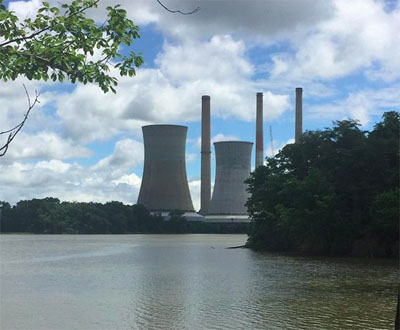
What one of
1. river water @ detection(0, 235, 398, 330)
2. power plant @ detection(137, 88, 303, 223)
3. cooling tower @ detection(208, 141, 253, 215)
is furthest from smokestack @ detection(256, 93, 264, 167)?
river water @ detection(0, 235, 398, 330)

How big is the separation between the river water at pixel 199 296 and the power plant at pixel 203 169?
180 ft

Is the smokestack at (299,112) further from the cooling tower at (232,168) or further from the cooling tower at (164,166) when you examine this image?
the cooling tower at (164,166)

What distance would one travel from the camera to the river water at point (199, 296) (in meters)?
15.3

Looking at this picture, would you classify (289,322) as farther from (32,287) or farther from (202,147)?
(202,147)

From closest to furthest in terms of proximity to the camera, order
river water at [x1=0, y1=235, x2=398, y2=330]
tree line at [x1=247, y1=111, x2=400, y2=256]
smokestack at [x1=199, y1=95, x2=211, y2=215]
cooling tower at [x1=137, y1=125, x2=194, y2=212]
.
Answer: river water at [x1=0, y1=235, x2=398, y2=330]
tree line at [x1=247, y1=111, x2=400, y2=256]
cooling tower at [x1=137, y1=125, x2=194, y2=212]
smokestack at [x1=199, y1=95, x2=211, y2=215]

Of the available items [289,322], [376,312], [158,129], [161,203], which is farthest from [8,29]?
[161,203]

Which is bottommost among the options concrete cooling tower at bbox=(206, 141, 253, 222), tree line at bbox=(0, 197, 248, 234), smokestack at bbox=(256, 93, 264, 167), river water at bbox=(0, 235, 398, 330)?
river water at bbox=(0, 235, 398, 330)

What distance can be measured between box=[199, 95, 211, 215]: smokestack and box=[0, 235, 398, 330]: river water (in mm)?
71570

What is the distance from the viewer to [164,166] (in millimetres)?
89625

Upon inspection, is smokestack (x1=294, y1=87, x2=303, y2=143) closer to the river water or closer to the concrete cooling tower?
the concrete cooling tower

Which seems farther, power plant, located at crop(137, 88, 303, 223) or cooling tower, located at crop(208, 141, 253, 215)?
cooling tower, located at crop(208, 141, 253, 215)

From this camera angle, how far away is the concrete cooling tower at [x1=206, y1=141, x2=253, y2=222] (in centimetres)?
9362

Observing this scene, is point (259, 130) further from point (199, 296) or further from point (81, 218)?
point (199, 296)

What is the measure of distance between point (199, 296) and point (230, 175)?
7431 cm
